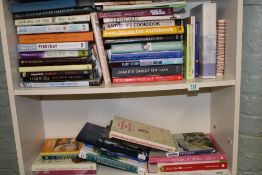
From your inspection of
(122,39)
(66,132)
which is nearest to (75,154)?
(66,132)

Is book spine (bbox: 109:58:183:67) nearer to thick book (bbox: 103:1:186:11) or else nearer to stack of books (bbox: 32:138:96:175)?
thick book (bbox: 103:1:186:11)

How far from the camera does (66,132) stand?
3.97ft

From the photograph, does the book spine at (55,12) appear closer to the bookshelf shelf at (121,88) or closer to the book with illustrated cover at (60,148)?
the bookshelf shelf at (121,88)

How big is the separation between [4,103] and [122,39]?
57cm

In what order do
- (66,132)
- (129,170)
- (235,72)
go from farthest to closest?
1. (66,132)
2. (129,170)
3. (235,72)

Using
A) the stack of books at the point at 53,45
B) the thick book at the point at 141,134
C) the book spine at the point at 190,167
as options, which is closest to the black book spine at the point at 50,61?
the stack of books at the point at 53,45

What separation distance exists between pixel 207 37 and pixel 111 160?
577 millimetres

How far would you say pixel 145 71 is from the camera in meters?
0.96

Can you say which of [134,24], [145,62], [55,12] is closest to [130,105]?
[145,62]

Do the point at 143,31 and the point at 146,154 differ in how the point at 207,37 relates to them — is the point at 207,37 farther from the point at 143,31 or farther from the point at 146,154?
the point at 146,154

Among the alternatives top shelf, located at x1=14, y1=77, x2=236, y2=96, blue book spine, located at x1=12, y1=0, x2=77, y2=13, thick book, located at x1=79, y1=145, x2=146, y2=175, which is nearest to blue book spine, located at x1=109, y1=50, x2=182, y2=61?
top shelf, located at x1=14, y1=77, x2=236, y2=96

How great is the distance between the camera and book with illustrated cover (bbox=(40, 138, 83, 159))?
1.06 metres

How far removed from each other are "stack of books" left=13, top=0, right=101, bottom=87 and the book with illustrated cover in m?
0.29

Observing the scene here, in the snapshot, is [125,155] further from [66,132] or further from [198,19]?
[198,19]
